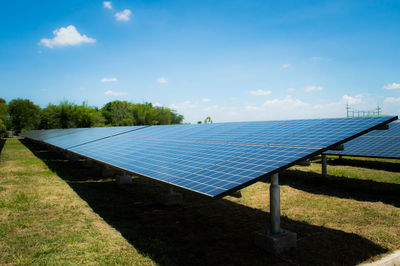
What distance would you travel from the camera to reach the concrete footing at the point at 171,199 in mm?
10102

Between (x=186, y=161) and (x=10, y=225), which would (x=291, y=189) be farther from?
(x=10, y=225)

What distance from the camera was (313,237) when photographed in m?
7.02

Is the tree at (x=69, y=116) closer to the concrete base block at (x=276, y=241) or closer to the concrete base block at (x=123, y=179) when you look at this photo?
the concrete base block at (x=123, y=179)

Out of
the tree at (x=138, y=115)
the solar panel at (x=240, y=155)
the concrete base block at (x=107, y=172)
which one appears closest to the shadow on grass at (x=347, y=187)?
the solar panel at (x=240, y=155)

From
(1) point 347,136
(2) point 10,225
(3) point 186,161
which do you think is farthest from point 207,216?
(2) point 10,225

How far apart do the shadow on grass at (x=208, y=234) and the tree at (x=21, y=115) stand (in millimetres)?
88316

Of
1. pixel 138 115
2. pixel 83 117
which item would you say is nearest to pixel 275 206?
pixel 83 117

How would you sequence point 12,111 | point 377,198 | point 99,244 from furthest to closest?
1. point 12,111
2. point 377,198
3. point 99,244

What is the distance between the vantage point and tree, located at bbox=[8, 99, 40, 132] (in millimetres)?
87188

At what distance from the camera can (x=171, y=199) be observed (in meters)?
10.1

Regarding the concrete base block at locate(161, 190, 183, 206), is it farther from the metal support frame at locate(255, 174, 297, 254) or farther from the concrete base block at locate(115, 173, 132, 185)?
the metal support frame at locate(255, 174, 297, 254)

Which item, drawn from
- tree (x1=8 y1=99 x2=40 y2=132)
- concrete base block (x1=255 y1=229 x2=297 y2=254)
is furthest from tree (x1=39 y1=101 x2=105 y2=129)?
concrete base block (x1=255 y1=229 x2=297 y2=254)

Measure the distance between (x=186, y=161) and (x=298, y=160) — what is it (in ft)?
9.80

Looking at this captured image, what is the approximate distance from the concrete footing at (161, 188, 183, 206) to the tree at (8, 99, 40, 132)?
88.3 metres
